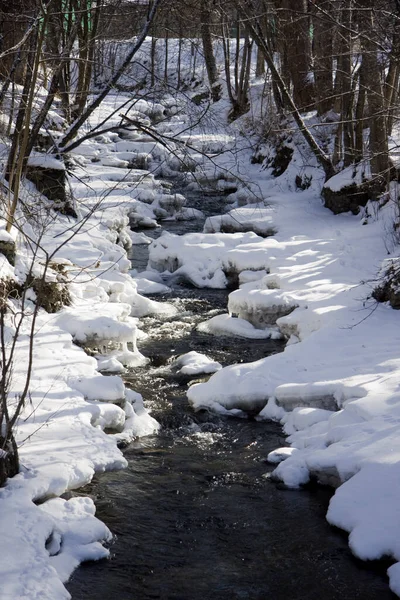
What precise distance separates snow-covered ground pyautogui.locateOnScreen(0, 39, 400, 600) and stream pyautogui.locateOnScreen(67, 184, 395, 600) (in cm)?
15

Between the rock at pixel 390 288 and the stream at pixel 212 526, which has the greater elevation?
the rock at pixel 390 288

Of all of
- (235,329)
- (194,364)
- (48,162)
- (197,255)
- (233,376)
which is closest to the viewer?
(233,376)

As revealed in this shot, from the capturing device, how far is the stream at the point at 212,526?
14.7 ft

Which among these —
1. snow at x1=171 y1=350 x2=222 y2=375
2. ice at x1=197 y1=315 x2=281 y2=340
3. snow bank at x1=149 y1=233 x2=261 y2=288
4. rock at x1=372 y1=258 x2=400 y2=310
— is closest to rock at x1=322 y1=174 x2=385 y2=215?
snow bank at x1=149 y1=233 x2=261 y2=288

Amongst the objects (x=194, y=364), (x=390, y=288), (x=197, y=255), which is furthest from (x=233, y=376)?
(x=197, y=255)

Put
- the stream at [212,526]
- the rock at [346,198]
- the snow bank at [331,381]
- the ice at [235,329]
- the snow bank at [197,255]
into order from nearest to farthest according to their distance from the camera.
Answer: the stream at [212,526], the snow bank at [331,381], the ice at [235,329], the snow bank at [197,255], the rock at [346,198]

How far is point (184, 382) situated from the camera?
8086mm

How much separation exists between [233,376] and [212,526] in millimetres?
2570

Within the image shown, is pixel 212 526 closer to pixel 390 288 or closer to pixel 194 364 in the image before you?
pixel 194 364

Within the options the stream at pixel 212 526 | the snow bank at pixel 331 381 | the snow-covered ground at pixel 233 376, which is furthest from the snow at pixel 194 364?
the stream at pixel 212 526

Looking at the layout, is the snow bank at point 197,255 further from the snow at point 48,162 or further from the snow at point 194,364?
the snow at point 194,364

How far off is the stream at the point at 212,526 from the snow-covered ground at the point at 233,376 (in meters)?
0.15

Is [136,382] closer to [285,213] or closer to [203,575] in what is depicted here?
[203,575]

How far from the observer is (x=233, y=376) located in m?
7.64
